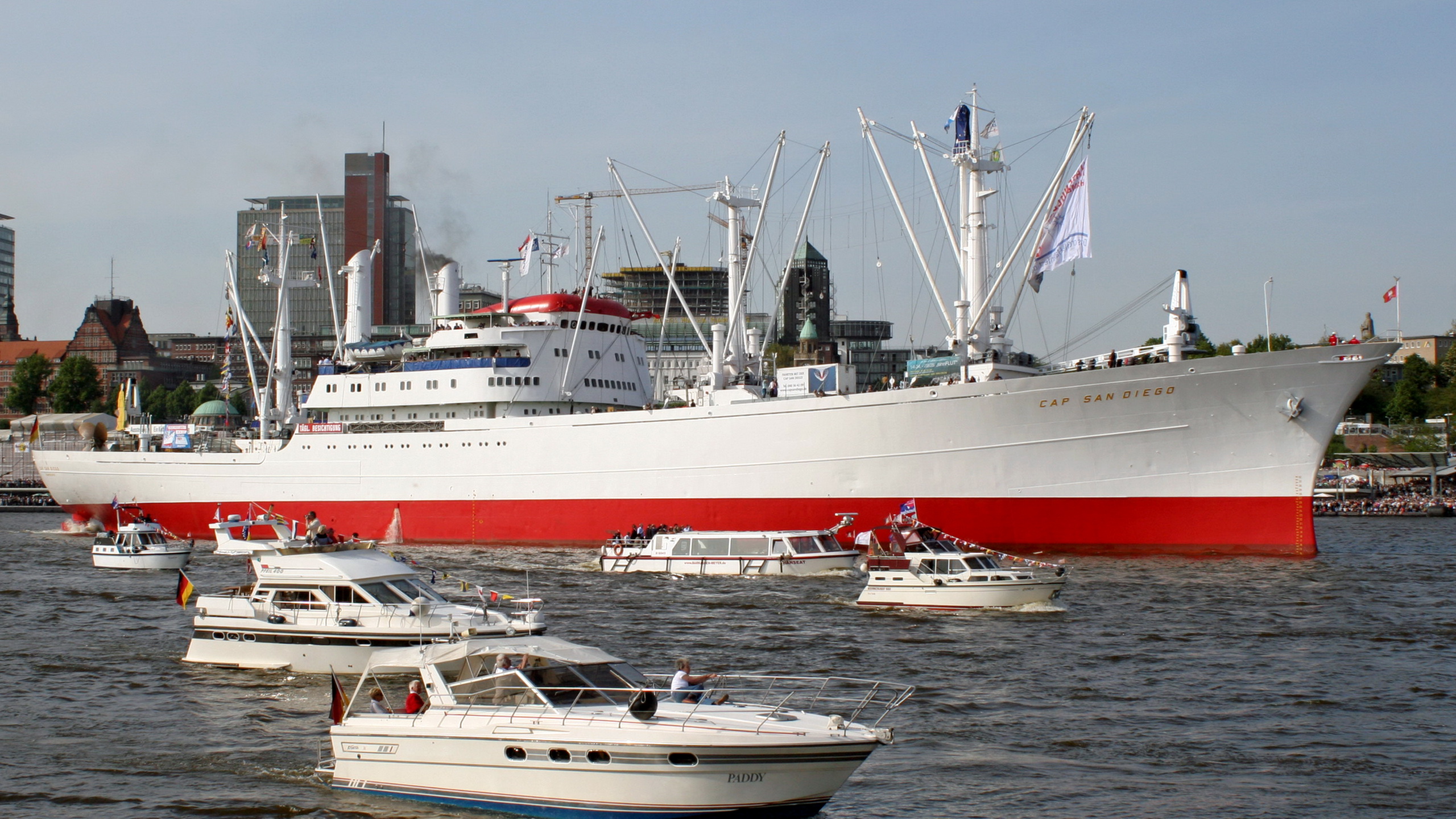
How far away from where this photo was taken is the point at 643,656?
871 inches


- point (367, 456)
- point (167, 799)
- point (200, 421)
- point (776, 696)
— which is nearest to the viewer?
point (167, 799)

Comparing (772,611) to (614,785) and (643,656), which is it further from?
(614,785)

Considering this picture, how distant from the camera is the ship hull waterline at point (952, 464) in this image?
35281 millimetres

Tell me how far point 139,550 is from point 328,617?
77.6 feet

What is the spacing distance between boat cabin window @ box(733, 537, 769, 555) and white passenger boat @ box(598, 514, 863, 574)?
16 millimetres

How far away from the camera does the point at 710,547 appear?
117 feet

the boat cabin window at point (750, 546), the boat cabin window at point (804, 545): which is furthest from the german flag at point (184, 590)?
the boat cabin window at point (804, 545)

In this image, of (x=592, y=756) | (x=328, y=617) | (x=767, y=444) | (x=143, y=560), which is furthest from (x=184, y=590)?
(x=767, y=444)

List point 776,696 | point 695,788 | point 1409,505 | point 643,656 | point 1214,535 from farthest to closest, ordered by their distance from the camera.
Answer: point 1409,505 → point 1214,535 → point 643,656 → point 776,696 → point 695,788

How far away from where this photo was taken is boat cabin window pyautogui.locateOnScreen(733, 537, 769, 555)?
35.0 m

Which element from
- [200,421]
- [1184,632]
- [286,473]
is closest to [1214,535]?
[1184,632]

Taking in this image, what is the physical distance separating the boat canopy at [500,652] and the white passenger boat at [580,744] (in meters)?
0.03

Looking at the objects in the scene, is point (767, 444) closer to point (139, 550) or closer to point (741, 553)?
point (741, 553)

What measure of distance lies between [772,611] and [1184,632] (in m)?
8.89
